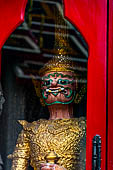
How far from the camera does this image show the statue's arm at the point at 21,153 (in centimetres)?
234

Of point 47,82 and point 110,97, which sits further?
point 47,82

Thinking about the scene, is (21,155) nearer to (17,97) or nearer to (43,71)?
(17,97)

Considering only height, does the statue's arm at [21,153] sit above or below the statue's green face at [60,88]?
below

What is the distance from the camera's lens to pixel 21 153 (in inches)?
93.1

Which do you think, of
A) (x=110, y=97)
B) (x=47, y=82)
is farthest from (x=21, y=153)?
(x=110, y=97)

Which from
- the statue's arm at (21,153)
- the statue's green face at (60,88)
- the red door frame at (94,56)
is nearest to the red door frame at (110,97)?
the red door frame at (94,56)

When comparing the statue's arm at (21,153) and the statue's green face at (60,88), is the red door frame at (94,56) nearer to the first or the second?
the statue's green face at (60,88)

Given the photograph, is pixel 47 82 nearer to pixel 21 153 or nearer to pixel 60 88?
pixel 60 88

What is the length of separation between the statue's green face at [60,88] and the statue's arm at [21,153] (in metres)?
0.26

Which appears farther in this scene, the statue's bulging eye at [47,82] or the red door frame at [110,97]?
the statue's bulging eye at [47,82]

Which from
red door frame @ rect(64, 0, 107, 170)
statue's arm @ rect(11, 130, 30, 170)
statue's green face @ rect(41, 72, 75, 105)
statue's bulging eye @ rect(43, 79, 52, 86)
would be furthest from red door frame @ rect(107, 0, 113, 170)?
statue's arm @ rect(11, 130, 30, 170)

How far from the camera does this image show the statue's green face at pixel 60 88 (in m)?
2.34

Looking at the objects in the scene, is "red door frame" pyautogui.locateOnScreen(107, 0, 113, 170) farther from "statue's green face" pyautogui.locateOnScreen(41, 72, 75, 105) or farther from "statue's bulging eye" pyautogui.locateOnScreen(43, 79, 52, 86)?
"statue's bulging eye" pyautogui.locateOnScreen(43, 79, 52, 86)

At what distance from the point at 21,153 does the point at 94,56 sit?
0.71 meters
